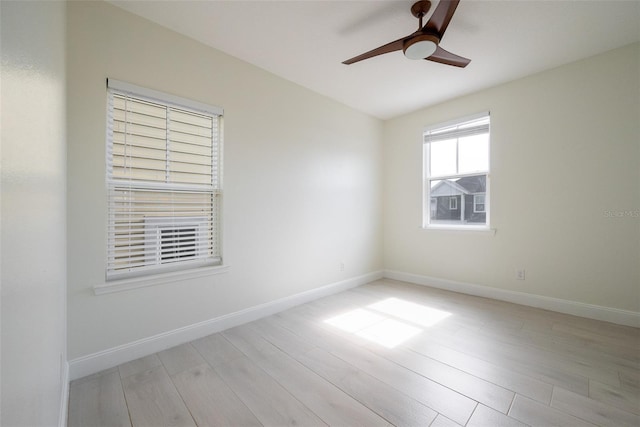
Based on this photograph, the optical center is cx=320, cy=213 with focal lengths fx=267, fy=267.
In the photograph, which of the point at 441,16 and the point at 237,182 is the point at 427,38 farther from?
the point at 237,182

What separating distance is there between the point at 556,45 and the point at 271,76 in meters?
2.85

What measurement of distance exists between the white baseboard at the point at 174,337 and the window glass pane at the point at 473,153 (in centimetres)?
264

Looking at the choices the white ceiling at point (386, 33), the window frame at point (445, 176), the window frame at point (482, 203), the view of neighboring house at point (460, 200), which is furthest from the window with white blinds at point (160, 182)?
the window frame at point (482, 203)

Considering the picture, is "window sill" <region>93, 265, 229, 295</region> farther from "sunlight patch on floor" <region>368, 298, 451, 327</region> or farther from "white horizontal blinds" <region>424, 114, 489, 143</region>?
"white horizontal blinds" <region>424, 114, 489, 143</region>

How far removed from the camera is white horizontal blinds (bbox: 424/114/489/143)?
3.57 meters

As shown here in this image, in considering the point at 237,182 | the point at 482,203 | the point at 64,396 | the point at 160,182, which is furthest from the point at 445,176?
the point at 64,396

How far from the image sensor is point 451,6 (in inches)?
64.5

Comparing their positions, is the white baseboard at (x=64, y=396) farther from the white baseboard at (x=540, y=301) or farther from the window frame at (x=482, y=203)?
the window frame at (x=482, y=203)

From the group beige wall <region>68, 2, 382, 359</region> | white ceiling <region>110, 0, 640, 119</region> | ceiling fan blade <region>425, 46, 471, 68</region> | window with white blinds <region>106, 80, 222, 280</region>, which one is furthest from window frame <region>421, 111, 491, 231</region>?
window with white blinds <region>106, 80, 222, 280</region>

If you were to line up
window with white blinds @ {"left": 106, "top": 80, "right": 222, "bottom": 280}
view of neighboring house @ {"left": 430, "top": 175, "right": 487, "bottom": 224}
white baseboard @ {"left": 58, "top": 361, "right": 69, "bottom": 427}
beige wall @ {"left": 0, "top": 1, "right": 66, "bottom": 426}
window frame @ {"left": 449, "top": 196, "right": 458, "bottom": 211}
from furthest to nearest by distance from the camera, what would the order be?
window frame @ {"left": 449, "top": 196, "right": 458, "bottom": 211}, view of neighboring house @ {"left": 430, "top": 175, "right": 487, "bottom": 224}, window with white blinds @ {"left": 106, "top": 80, "right": 222, "bottom": 280}, white baseboard @ {"left": 58, "top": 361, "right": 69, "bottom": 427}, beige wall @ {"left": 0, "top": 1, "right": 66, "bottom": 426}

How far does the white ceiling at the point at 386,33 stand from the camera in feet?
6.78

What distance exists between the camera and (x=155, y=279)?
2178 mm

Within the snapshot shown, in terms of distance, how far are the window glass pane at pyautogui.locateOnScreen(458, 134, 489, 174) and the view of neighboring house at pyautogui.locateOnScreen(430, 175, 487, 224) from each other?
0.42 feet

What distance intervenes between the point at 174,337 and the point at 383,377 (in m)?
1.73
